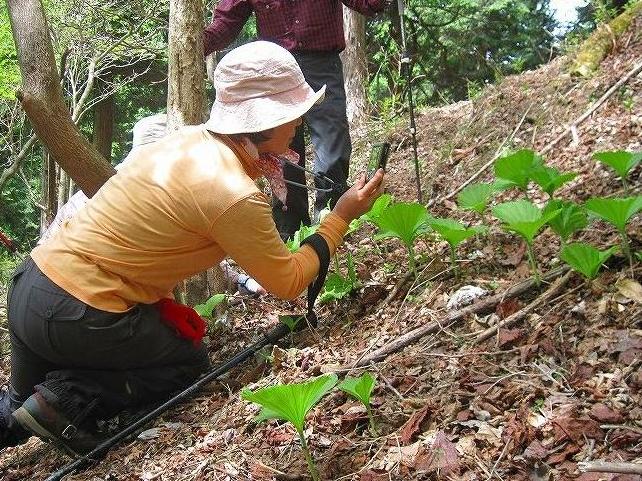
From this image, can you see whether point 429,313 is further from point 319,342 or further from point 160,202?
point 160,202

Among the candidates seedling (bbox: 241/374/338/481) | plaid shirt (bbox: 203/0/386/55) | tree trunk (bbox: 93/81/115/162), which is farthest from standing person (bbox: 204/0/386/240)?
tree trunk (bbox: 93/81/115/162)

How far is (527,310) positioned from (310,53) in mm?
2586

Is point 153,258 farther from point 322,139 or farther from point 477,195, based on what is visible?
point 322,139

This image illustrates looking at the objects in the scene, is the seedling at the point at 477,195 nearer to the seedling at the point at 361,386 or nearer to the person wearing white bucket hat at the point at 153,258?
the person wearing white bucket hat at the point at 153,258

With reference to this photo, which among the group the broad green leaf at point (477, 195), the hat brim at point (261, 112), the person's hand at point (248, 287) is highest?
the hat brim at point (261, 112)

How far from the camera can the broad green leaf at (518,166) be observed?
9.04 feet

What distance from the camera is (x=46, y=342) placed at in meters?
2.71

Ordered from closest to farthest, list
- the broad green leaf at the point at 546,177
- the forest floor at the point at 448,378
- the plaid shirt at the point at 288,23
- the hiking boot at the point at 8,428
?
the forest floor at the point at 448,378 → the broad green leaf at the point at 546,177 → the hiking boot at the point at 8,428 → the plaid shirt at the point at 288,23

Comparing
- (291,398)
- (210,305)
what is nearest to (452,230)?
(291,398)

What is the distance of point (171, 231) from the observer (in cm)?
246

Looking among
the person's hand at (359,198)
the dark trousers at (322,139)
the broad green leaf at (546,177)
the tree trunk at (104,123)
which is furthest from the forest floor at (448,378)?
the tree trunk at (104,123)

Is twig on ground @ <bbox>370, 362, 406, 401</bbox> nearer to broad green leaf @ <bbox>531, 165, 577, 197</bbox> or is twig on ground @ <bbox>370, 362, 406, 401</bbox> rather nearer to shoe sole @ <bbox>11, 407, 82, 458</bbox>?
broad green leaf @ <bbox>531, 165, 577, 197</bbox>

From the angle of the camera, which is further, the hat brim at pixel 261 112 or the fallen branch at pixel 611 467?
the hat brim at pixel 261 112

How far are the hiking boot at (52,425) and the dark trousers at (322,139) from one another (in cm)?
191
